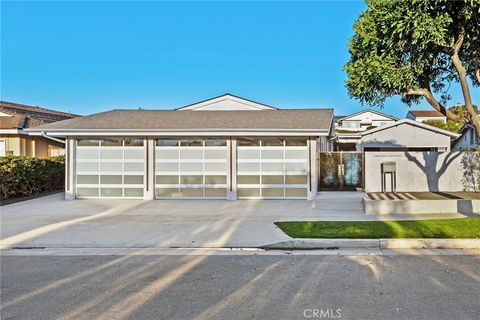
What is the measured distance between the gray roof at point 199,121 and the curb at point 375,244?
705 centimetres

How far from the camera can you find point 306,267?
22.4 feet

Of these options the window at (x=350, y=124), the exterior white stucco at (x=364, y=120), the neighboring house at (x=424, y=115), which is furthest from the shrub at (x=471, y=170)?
the neighboring house at (x=424, y=115)

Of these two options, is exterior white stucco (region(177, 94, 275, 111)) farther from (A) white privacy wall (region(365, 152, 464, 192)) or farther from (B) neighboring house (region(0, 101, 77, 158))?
(A) white privacy wall (region(365, 152, 464, 192))

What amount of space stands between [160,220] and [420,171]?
11574 millimetres

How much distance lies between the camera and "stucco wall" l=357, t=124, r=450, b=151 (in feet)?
87.5

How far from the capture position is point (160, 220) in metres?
11.3

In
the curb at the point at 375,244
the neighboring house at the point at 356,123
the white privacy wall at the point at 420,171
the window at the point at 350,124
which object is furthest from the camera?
the window at the point at 350,124

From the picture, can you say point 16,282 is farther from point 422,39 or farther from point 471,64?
point 471,64

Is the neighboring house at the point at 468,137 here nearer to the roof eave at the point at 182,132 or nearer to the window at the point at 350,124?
the window at the point at 350,124

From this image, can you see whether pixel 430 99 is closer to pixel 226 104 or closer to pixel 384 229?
pixel 384 229

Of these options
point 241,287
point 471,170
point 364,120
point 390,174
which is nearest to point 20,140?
point 390,174

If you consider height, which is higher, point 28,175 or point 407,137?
point 407,137

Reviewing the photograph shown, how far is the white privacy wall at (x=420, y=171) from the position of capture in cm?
1669

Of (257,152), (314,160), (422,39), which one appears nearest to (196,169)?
(257,152)
